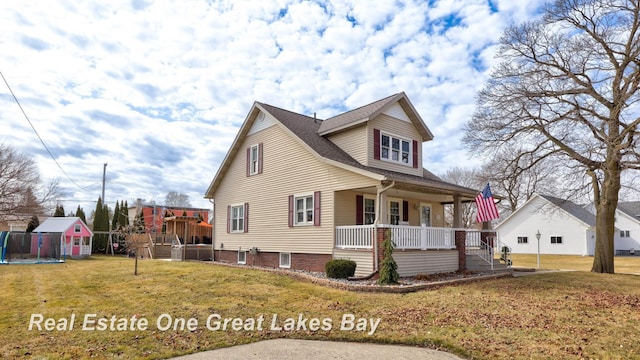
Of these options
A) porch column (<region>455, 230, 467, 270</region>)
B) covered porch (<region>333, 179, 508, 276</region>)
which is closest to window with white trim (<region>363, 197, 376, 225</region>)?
covered porch (<region>333, 179, 508, 276</region>)

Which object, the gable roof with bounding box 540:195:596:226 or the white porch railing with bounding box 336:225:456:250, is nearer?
the white porch railing with bounding box 336:225:456:250

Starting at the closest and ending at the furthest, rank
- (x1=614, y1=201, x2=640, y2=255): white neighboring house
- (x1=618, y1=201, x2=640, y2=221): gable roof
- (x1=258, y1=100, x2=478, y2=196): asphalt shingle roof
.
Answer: (x1=258, y1=100, x2=478, y2=196): asphalt shingle roof, (x1=614, y1=201, x2=640, y2=255): white neighboring house, (x1=618, y1=201, x2=640, y2=221): gable roof

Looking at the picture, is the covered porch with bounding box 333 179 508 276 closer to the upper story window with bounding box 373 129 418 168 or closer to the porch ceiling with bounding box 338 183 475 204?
the porch ceiling with bounding box 338 183 475 204

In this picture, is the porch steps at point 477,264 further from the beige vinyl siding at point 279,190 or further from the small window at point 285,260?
the small window at point 285,260

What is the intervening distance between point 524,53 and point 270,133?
12215mm

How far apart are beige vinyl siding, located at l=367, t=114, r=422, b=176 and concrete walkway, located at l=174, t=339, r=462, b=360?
1057 centimetres

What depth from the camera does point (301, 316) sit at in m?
8.54

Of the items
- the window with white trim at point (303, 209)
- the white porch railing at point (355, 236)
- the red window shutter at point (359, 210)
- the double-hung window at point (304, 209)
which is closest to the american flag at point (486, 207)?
the red window shutter at point (359, 210)

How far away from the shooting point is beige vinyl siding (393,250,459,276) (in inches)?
562

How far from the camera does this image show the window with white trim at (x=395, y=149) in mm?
17500

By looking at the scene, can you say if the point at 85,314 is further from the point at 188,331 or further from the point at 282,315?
the point at 282,315

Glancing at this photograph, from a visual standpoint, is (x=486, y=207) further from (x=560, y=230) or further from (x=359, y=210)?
(x=560, y=230)

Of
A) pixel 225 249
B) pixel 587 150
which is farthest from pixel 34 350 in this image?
pixel 587 150

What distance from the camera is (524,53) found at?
19.0 metres
